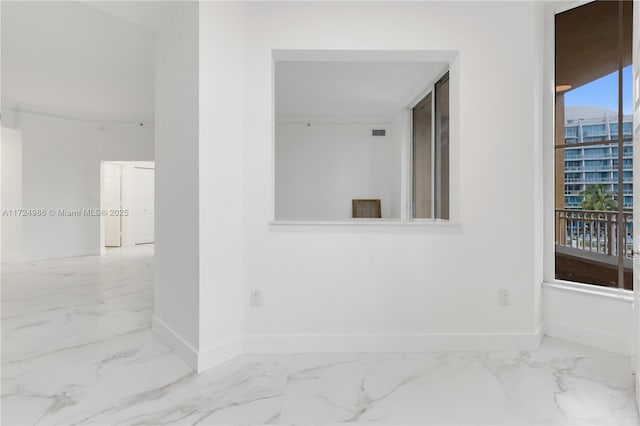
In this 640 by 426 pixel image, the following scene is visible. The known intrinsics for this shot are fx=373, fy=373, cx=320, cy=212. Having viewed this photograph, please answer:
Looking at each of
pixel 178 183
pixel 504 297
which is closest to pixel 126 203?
pixel 178 183

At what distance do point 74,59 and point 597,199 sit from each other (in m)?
5.46

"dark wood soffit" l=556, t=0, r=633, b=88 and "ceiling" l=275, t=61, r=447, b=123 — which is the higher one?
"ceiling" l=275, t=61, r=447, b=123

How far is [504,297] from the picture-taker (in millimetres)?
2738

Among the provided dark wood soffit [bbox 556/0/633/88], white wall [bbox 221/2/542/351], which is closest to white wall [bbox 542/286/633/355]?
white wall [bbox 221/2/542/351]

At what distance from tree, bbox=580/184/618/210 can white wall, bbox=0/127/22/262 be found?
814 centimetres

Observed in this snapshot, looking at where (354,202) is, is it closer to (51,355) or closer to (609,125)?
(609,125)

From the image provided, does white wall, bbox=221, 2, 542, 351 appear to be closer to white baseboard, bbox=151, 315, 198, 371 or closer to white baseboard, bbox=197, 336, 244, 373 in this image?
white baseboard, bbox=197, 336, 244, 373

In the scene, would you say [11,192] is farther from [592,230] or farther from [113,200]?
[592,230]

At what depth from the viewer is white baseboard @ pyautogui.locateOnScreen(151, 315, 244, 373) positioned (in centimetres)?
243

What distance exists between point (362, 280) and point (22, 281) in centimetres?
494

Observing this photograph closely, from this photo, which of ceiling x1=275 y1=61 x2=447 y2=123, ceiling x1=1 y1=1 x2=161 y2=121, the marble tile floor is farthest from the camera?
ceiling x1=275 y1=61 x2=447 y2=123

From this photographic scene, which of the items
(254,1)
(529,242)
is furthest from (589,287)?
(254,1)

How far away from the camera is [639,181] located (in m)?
1.82

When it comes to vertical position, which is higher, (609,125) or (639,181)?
(609,125)
